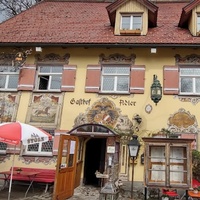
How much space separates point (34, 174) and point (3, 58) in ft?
19.0

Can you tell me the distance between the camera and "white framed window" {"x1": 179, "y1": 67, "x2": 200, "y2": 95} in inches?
440

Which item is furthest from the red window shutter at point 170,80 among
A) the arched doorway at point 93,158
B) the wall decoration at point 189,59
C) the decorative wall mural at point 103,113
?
the arched doorway at point 93,158

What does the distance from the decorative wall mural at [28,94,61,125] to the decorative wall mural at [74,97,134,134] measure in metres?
1.02

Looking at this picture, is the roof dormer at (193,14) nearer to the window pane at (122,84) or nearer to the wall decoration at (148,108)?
the window pane at (122,84)

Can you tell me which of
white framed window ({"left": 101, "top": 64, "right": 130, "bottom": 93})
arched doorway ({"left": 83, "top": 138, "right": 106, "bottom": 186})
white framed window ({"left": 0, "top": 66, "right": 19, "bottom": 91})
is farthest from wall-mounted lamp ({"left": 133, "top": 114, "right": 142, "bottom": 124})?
white framed window ({"left": 0, "top": 66, "right": 19, "bottom": 91})

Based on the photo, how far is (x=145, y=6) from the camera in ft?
41.0

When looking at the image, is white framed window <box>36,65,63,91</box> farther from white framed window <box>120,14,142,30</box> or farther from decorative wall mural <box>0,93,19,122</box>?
white framed window <box>120,14,142,30</box>

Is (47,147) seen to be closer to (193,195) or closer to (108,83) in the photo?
(108,83)

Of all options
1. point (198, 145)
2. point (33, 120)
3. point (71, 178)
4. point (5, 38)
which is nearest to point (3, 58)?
point (5, 38)

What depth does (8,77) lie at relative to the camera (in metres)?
12.3

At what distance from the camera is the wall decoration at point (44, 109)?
11352mm

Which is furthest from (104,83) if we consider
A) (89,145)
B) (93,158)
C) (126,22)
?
(93,158)

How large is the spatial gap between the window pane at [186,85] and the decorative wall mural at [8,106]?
23.3ft

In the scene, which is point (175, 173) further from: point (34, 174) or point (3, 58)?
point (3, 58)
